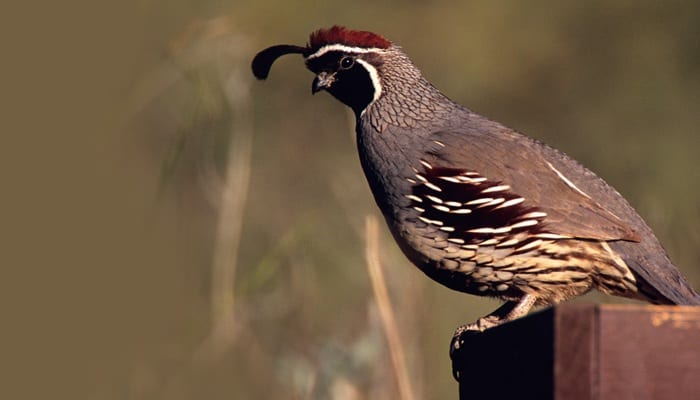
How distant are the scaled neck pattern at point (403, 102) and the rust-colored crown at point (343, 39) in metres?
0.05

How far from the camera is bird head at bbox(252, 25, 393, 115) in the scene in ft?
14.3

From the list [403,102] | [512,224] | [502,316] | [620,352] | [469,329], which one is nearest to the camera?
[620,352]

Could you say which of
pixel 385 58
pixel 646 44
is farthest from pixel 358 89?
pixel 646 44

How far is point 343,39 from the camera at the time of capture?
172 inches

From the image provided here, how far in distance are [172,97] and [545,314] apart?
8106mm

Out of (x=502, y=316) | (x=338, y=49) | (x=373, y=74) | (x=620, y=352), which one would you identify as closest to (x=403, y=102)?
(x=373, y=74)

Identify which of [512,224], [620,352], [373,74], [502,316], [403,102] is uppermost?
[373,74]

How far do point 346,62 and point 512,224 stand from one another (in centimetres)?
93

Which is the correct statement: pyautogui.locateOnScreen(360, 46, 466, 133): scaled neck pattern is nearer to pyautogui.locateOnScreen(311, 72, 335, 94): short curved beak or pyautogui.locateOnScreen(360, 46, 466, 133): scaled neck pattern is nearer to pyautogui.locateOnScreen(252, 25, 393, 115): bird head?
pyautogui.locateOnScreen(252, 25, 393, 115): bird head

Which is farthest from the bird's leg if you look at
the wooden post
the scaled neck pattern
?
the wooden post

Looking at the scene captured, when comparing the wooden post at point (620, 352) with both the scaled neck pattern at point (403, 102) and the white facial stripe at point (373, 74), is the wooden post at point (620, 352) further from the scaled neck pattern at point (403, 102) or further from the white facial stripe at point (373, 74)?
the white facial stripe at point (373, 74)

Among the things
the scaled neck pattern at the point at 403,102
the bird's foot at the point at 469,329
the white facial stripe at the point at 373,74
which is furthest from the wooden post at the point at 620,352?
the white facial stripe at the point at 373,74

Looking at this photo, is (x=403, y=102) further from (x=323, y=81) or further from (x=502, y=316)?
(x=502, y=316)

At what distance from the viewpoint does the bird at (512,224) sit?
3717 millimetres
